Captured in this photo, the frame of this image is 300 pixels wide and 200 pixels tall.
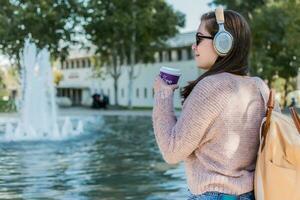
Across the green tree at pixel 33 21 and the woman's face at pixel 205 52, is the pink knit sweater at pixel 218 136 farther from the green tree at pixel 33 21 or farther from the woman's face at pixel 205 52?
the green tree at pixel 33 21

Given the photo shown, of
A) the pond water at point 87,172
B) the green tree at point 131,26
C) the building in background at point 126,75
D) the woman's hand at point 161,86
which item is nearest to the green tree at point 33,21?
the green tree at point 131,26

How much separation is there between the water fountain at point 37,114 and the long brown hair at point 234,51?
1628 centimetres

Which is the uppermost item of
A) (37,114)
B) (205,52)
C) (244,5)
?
(244,5)

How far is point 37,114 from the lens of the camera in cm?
2459

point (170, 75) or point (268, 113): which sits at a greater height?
point (170, 75)

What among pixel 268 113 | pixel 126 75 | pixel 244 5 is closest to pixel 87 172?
pixel 268 113

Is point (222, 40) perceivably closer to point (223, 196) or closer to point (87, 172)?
point (223, 196)

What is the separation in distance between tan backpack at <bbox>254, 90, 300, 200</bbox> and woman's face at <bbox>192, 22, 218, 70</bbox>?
397 mm

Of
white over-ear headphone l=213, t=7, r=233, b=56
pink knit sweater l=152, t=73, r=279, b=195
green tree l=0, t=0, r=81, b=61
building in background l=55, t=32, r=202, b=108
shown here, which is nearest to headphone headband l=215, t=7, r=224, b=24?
white over-ear headphone l=213, t=7, r=233, b=56

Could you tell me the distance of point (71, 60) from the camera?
91125mm

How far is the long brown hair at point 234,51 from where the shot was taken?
2.73 m

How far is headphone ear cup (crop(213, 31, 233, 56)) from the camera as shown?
2684 mm

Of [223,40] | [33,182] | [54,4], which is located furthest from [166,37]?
[223,40]

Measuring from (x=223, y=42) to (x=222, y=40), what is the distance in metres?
0.01
